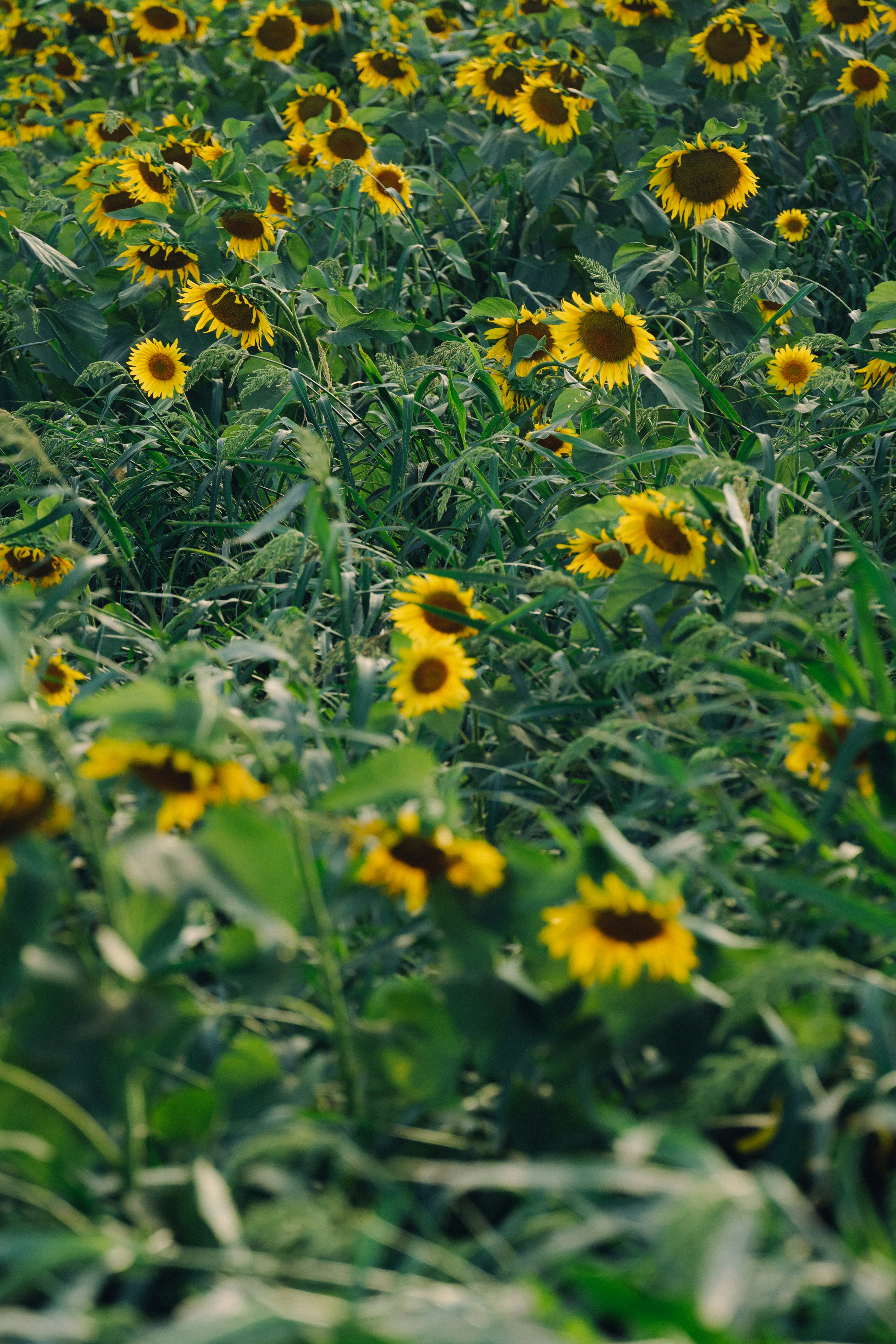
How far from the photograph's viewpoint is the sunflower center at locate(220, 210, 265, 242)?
2695 mm

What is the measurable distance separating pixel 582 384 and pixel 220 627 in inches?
36.7

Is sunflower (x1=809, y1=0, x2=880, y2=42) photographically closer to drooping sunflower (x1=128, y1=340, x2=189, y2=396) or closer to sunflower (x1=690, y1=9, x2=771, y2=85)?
sunflower (x1=690, y1=9, x2=771, y2=85)

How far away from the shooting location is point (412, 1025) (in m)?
1.06

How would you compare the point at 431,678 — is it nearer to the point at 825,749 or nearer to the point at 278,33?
the point at 825,749

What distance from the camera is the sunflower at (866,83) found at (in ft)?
11.2

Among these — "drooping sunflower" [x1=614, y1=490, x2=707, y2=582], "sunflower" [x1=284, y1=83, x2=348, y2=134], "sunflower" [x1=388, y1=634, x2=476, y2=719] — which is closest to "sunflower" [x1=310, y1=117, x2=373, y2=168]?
"sunflower" [x1=284, y1=83, x2=348, y2=134]

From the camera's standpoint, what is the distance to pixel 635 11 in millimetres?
3814

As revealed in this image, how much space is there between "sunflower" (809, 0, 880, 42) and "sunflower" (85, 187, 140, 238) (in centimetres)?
219

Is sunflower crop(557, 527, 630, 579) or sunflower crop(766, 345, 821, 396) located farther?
sunflower crop(766, 345, 821, 396)

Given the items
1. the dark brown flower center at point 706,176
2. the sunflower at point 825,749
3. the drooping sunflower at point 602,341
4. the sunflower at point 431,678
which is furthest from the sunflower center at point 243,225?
the sunflower at point 825,749

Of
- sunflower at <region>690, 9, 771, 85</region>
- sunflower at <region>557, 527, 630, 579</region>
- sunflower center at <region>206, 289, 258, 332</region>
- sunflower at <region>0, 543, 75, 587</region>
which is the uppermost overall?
sunflower at <region>690, 9, 771, 85</region>

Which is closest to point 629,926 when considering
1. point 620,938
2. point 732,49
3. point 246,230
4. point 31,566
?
point 620,938

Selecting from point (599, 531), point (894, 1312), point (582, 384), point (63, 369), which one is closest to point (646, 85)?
point (582, 384)

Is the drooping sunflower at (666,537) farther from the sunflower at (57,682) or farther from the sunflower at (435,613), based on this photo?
the sunflower at (57,682)
